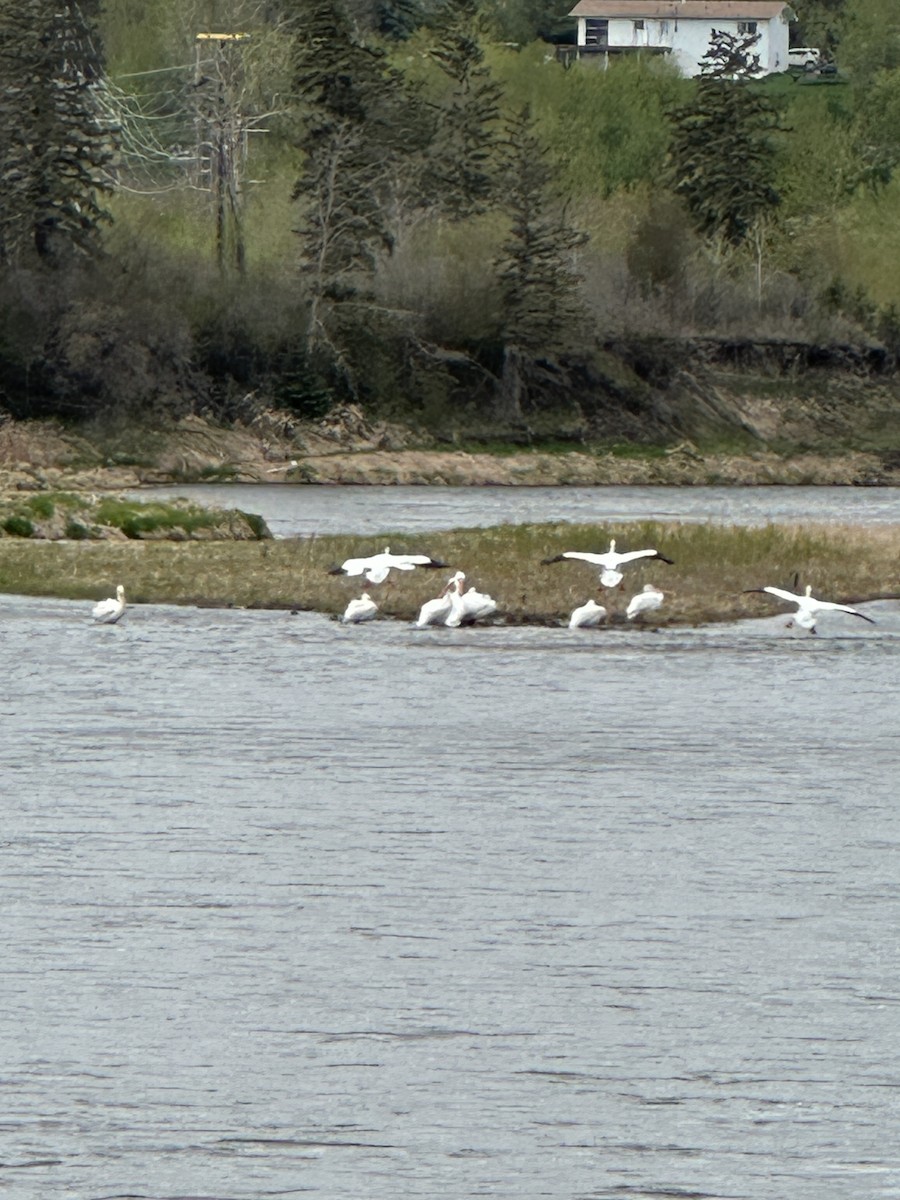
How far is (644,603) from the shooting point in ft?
120

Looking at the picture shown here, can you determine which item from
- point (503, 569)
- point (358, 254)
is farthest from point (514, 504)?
point (503, 569)

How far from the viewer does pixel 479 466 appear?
80.8 meters

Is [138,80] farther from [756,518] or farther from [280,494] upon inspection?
[756,518]

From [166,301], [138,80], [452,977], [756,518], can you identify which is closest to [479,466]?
[166,301]

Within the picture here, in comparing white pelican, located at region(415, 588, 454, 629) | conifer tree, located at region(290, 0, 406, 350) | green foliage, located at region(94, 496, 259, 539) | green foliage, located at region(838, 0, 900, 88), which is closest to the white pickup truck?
green foliage, located at region(838, 0, 900, 88)

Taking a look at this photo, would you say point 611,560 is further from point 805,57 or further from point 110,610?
point 805,57

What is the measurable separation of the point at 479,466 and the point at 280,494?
41.3 feet

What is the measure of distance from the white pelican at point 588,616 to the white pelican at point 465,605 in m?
1.17

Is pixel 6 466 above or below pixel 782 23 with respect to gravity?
below

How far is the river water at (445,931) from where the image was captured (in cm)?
1498

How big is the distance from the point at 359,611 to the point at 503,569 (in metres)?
5.20

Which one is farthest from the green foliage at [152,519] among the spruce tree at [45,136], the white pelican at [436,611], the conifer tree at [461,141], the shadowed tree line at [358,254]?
the conifer tree at [461,141]

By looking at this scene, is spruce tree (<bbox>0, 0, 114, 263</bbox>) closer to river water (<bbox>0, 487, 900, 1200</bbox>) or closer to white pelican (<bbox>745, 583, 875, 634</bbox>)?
white pelican (<bbox>745, 583, 875, 634</bbox>)

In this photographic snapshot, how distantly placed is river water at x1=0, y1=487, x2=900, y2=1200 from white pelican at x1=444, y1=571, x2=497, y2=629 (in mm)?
2158
